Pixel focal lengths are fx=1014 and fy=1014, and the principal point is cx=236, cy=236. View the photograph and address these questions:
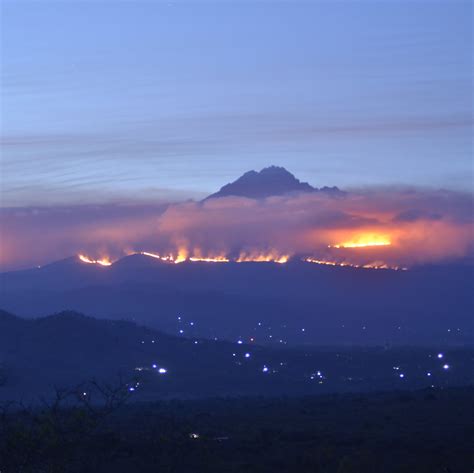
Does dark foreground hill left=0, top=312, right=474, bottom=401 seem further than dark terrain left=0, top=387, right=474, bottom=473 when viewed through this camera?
Yes

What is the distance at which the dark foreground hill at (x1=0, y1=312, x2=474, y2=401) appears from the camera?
7850 centimetres

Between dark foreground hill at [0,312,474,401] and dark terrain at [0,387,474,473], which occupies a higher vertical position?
dark terrain at [0,387,474,473]

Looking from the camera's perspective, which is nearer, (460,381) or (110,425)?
(110,425)

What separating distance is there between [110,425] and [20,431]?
21900 mm

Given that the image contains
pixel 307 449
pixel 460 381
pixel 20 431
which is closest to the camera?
pixel 20 431

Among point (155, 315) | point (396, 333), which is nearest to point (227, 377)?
point (396, 333)

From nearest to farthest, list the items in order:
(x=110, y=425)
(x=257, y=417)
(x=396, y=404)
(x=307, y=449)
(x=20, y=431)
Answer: (x=20, y=431)
(x=307, y=449)
(x=110, y=425)
(x=257, y=417)
(x=396, y=404)

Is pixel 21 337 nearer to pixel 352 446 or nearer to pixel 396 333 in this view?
pixel 352 446

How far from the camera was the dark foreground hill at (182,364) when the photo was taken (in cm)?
7850

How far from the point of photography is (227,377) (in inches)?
3408

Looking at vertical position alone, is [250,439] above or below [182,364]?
above

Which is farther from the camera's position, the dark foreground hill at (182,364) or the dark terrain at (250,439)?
the dark foreground hill at (182,364)

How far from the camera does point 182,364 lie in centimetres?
9519

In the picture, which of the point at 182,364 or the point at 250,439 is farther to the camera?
the point at 182,364
